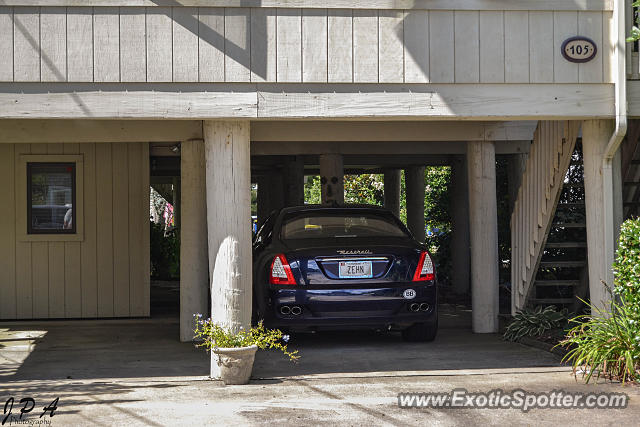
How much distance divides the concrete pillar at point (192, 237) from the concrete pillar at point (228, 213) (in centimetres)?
211

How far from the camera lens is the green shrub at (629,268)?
23.0 feet

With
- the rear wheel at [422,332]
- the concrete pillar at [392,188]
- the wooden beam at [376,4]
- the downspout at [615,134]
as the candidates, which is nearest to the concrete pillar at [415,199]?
the concrete pillar at [392,188]

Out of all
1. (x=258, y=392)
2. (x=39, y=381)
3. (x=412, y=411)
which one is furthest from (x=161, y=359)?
(x=412, y=411)

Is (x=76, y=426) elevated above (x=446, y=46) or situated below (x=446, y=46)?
below

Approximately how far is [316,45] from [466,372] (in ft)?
9.89

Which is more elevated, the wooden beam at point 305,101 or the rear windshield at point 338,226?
the wooden beam at point 305,101

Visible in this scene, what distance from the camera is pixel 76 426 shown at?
5738 millimetres

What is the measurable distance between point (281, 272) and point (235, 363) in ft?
5.34

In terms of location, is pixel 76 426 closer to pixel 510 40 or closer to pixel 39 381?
pixel 39 381

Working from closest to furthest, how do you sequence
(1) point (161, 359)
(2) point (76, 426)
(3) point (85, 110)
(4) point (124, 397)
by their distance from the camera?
(2) point (76, 426) < (4) point (124, 397) < (3) point (85, 110) < (1) point (161, 359)

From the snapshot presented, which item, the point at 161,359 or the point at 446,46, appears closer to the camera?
the point at 446,46

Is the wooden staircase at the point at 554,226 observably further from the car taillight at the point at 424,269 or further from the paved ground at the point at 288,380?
the car taillight at the point at 424,269

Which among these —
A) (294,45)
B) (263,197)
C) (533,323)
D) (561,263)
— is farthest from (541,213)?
(263,197)

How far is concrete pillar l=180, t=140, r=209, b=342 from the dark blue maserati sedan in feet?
3.73
